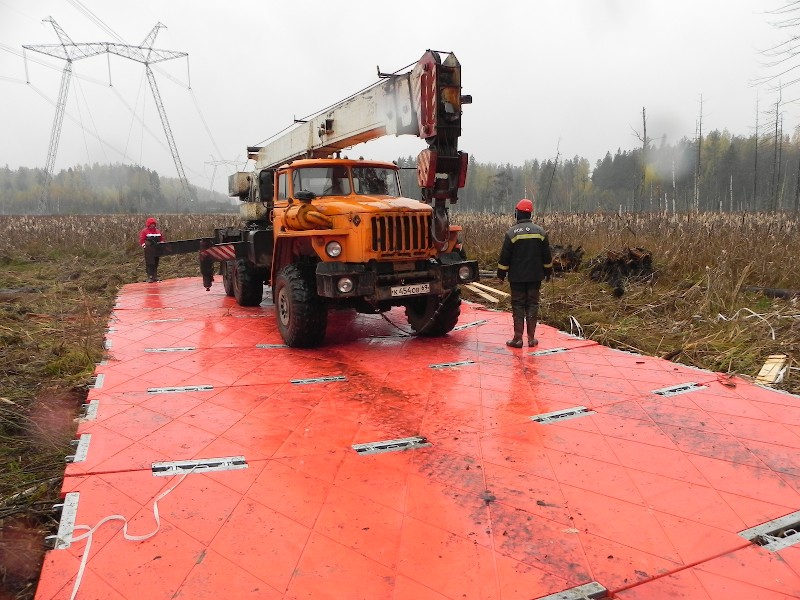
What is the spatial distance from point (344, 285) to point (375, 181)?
6.34 ft

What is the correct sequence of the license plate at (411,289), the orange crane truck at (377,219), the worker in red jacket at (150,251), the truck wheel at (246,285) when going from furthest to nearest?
→ the worker in red jacket at (150,251)
the truck wheel at (246,285)
the license plate at (411,289)
the orange crane truck at (377,219)

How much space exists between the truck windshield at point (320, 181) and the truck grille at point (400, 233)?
1.21 metres

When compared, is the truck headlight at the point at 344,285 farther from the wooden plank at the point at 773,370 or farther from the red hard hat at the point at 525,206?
the wooden plank at the point at 773,370

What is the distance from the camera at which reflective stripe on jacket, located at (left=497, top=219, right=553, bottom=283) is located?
610 centimetres

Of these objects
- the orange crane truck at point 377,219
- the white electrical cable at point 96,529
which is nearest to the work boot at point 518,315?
the orange crane truck at point 377,219

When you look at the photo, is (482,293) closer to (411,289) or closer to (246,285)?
(411,289)

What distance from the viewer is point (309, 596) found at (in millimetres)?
2213

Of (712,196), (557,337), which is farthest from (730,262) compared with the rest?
(712,196)

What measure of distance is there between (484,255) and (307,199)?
727 centimetres

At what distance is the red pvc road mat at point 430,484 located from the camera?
2326 millimetres

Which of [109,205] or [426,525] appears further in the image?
[109,205]

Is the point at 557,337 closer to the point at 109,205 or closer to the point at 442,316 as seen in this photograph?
the point at 442,316

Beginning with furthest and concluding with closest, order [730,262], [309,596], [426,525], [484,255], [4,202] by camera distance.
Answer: [4,202]
[484,255]
[730,262]
[426,525]
[309,596]

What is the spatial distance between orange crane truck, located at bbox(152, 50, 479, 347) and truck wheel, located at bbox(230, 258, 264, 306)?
6.45 ft
